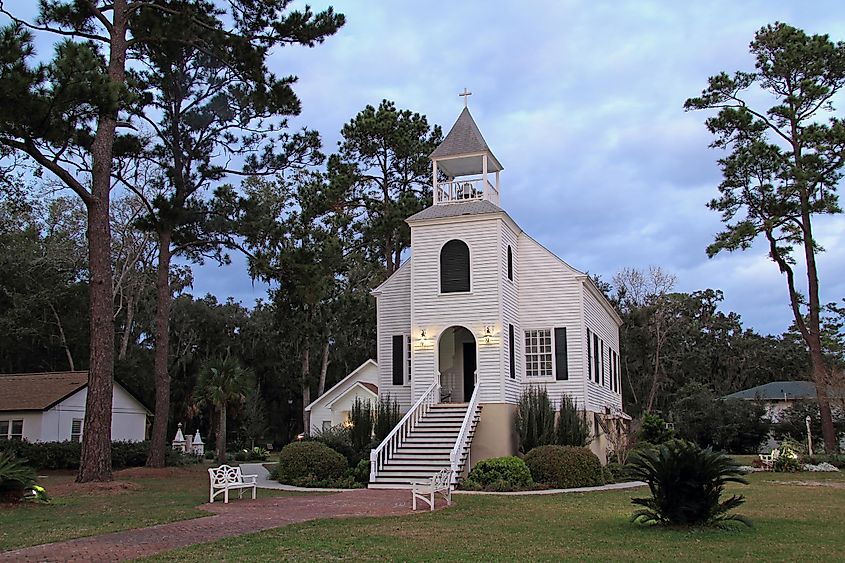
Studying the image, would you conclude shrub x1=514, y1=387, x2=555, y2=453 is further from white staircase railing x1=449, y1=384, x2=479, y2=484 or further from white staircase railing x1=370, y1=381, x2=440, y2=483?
white staircase railing x1=370, y1=381, x2=440, y2=483

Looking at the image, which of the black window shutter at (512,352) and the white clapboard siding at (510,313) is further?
the black window shutter at (512,352)

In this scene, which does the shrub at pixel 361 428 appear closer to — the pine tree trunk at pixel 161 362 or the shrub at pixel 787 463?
the pine tree trunk at pixel 161 362

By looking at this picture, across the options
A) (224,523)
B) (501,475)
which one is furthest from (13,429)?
(224,523)

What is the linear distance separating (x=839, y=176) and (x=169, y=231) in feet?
85.6

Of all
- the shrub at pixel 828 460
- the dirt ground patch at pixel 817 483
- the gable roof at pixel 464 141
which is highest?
the gable roof at pixel 464 141

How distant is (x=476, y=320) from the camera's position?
76.6 ft

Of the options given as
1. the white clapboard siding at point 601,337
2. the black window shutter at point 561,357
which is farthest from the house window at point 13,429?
the white clapboard siding at point 601,337

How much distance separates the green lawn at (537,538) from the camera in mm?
9367

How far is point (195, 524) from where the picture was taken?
12.3 meters

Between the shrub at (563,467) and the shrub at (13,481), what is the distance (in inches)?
459

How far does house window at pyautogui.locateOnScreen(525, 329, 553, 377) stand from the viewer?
81.8 feet

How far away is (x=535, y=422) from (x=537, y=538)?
11726 millimetres

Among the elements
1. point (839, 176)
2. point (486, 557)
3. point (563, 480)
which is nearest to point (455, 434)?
point (563, 480)

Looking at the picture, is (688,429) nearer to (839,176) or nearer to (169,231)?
(839,176)
